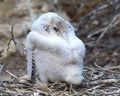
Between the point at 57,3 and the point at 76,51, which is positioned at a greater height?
the point at 57,3

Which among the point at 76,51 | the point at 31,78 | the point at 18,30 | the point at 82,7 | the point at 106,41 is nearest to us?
the point at 76,51

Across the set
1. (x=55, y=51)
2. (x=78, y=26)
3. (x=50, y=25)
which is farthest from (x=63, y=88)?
(x=78, y=26)

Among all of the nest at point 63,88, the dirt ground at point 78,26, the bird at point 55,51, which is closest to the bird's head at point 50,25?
the bird at point 55,51

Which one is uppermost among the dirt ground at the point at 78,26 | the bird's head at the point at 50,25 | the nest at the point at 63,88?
the dirt ground at the point at 78,26

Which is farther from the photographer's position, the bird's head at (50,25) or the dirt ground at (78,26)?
A: the dirt ground at (78,26)

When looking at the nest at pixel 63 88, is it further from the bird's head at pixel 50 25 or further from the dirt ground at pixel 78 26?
the dirt ground at pixel 78 26

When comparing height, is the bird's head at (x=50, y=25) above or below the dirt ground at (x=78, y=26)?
below

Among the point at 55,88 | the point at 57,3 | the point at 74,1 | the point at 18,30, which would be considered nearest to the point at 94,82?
the point at 55,88

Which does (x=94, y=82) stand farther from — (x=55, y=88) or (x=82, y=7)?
(x=82, y=7)
